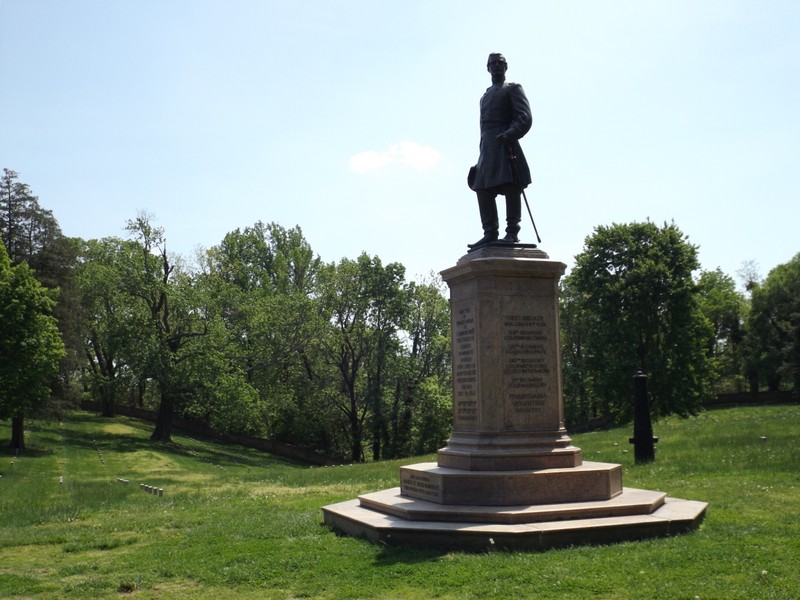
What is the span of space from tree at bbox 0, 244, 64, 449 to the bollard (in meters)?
24.8

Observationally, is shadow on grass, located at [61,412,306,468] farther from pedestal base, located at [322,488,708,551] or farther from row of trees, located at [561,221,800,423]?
pedestal base, located at [322,488,708,551]

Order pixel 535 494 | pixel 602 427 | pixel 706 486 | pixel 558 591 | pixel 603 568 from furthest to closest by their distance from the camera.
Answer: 1. pixel 602 427
2. pixel 706 486
3. pixel 535 494
4. pixel 603 568
5. pixel 558 591

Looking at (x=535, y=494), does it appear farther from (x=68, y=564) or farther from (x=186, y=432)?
(x=186, y=432)

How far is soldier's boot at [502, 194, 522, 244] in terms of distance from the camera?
12805mm

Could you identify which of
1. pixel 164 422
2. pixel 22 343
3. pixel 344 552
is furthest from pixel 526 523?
pixel 164 422

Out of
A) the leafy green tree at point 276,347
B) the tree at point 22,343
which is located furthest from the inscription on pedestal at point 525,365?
the leafy green tree at point 276,347

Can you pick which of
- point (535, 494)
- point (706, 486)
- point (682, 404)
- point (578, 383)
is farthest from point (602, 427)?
point (535, 494)

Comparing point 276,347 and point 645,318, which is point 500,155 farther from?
point 276,347

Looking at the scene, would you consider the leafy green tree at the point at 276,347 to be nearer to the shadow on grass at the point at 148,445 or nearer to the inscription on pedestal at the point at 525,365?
the shadow on grass at the point at 148,445

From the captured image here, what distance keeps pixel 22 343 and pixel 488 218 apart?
26.2 m

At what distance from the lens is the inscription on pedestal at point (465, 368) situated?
11.8m

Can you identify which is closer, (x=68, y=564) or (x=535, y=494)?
(x=68, y=564)

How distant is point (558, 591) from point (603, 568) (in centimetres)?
90

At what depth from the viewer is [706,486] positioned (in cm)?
1364
